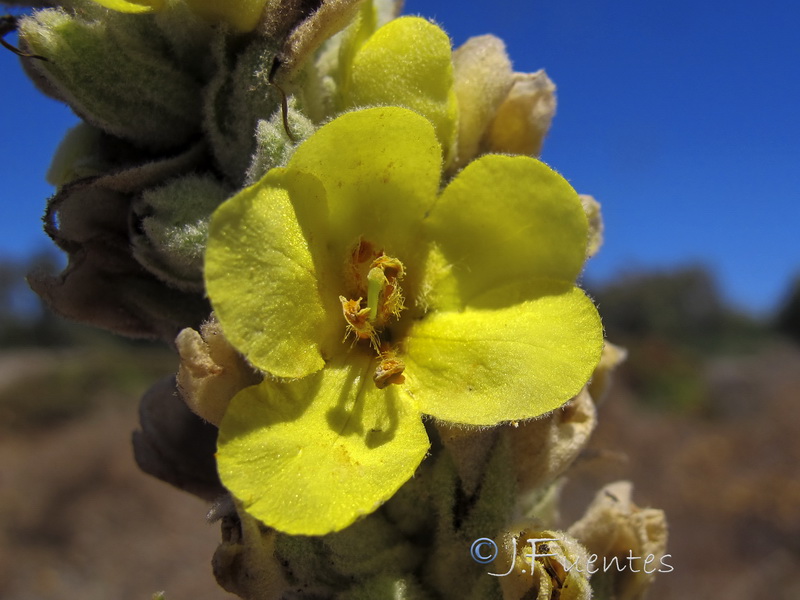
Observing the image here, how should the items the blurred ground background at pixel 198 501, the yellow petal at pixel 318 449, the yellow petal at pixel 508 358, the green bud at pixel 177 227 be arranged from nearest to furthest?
the yellow petal at pixel 318 449 < the yellow petal at pixel 508 358 < the green bud at pixel 177 227 < the blurred ground background at pixel 198 501

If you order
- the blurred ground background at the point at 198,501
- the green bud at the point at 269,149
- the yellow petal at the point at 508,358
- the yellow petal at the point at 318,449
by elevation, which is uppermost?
the green bud at the point at 269,149

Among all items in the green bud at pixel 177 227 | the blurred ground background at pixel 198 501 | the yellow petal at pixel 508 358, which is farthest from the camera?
the blurred ground background at pixel 198 501

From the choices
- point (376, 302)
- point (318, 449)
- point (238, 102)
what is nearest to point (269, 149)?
point (238, 102)

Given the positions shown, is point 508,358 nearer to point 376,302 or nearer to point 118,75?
point 376,302

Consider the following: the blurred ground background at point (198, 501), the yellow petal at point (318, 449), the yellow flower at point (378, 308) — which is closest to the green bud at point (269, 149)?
the yellow flower at point (378, 308)

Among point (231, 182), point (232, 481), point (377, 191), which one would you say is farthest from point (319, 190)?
point (232, 481)

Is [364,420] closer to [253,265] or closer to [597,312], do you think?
[253,265]

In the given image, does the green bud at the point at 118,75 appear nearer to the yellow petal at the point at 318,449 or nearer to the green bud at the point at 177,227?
the green bud at the point at 177,227
